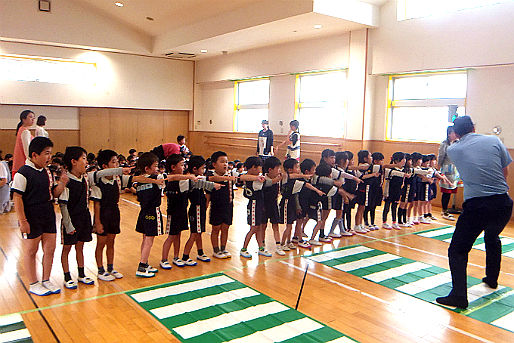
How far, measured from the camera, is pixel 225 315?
11.1 ft

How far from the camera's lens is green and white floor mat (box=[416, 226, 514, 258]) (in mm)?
5741

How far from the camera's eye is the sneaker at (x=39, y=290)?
3697 millimetres

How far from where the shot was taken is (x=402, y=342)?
310cm

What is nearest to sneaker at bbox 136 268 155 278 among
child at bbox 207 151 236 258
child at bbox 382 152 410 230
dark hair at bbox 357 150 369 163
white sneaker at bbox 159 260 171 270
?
white sneaker at bbox 159 260 171 270

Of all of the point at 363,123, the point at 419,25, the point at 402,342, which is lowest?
the point at 402,342

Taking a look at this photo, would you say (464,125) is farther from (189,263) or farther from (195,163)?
(189,263)

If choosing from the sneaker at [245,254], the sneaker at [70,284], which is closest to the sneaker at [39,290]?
the sneaker at [70,284]

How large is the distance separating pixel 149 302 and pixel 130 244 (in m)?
2.01

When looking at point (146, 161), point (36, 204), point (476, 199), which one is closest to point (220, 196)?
point (146, 161)

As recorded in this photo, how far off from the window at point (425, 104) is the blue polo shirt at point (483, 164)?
4660mm

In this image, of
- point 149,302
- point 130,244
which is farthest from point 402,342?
point 130,244

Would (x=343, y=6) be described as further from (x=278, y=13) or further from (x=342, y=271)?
(x=342, y=271)

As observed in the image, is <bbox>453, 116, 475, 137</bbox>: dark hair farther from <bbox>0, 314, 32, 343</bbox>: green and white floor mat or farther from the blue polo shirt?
<bbox>0, 314, 32, 343</bbox>: green and white floor mat

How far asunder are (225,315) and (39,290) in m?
1.67
